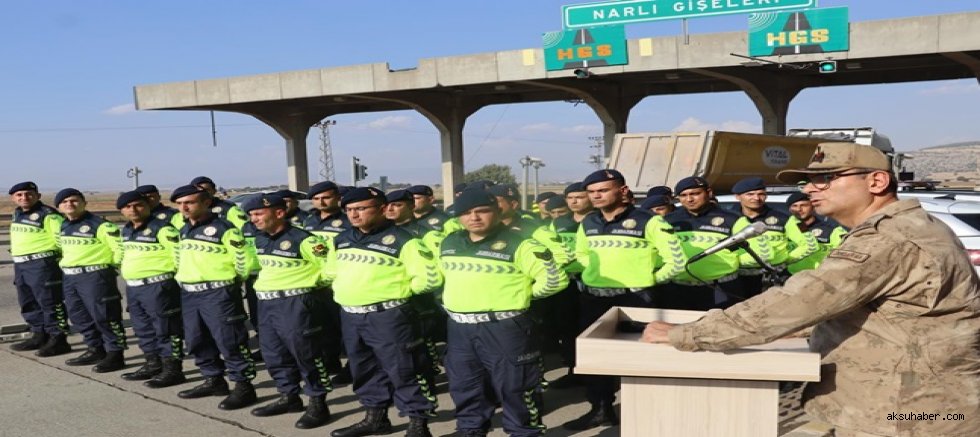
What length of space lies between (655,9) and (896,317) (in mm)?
15896

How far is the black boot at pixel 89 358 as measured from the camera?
774 centimetres

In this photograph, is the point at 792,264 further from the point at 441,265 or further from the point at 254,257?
the point at 254,257

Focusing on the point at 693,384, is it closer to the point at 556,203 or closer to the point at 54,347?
the point at 556,203

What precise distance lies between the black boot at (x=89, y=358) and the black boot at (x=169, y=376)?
1.20 meters

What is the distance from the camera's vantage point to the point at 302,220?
855cm

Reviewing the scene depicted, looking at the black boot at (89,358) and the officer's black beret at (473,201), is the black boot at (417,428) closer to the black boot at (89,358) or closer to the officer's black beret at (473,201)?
the officer's black beret at (473,201)

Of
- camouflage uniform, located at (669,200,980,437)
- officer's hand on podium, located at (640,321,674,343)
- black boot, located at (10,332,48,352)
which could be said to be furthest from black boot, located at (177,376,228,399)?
camouflage uniform, located at (669,200,980,437)

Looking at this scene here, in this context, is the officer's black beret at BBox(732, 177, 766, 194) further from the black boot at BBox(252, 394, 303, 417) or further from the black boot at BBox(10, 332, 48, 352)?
the black boot at BBox(10, 332, 48, 352)

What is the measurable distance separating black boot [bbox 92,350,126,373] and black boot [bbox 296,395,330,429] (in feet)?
9.00

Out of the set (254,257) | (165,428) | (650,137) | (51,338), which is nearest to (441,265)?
(254,257)

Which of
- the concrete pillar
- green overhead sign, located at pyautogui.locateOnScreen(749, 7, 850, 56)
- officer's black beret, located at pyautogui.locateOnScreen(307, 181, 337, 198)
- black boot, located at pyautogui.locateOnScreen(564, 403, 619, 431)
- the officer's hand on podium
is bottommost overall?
black boot, located at pyautogui.locateOnScreen(564, 403, 619, 431)

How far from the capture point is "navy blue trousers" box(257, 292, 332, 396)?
5664mm

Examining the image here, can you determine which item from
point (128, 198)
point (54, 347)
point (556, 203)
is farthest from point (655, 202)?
point (54, 347)

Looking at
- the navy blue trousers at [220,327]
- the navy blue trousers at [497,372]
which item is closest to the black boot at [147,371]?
the navy blue trousers at [220,327]
